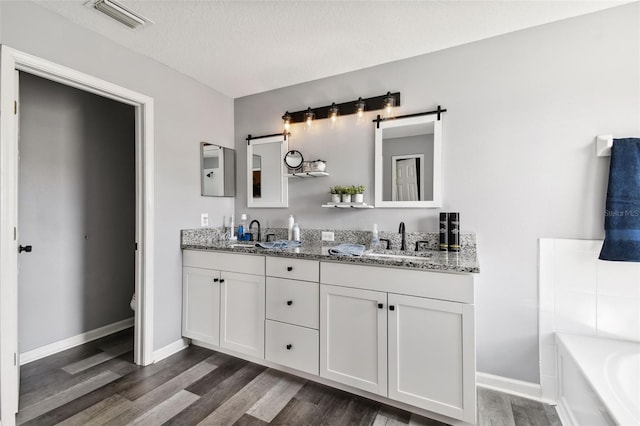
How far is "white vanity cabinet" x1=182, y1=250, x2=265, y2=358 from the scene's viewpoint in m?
2.24

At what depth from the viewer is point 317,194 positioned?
268cm

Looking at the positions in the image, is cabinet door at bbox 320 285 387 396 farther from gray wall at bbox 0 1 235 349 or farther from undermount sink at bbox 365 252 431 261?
gray wall at bbox 0 1 235 349

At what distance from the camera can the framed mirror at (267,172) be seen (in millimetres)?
2832

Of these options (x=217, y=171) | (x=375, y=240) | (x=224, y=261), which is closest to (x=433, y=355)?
(x=375, y=240)

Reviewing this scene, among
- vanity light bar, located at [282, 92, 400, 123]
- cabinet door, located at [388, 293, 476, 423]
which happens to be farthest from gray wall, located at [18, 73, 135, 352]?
cabinet door, located at [388, 293, 476, 423]

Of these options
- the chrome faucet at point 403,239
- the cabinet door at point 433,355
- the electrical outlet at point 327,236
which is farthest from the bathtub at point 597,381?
the electrical outlet at point 327,236

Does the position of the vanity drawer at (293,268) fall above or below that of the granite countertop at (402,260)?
below

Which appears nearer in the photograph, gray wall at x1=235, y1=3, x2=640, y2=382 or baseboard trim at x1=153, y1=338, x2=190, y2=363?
gray wall at x1=235, y1=3, x2=640, y2=382

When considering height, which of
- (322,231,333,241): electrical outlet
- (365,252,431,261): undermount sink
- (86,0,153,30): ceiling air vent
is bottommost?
(365,252,431,261): undermount sink

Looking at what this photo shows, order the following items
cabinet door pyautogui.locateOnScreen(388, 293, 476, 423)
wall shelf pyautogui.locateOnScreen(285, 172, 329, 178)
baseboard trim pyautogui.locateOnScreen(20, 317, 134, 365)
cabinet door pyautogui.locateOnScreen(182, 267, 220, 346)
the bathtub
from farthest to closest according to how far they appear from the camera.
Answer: wall shelf pyautogui.locateOnScreen(285, 172, 329, 178) → cabinet door pyautogui.locateOnScreen(182, 267, 220, 346) → baseboard trim pyautogui.locateOnScreen(20, 317, 134, 365) → cabinet door pyautogui.locateOnScreen(388, 293, 476, 423) → the bathtub

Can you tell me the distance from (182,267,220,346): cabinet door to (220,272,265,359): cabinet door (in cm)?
7

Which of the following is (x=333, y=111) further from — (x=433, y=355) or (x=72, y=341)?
(x=72, y=341)

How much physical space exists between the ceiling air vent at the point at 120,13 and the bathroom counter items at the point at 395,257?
1532 millimetres

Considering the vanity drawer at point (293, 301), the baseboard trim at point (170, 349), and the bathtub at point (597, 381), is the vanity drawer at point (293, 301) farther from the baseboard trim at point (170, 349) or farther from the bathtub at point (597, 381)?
the bathtub at point (597, 381)
